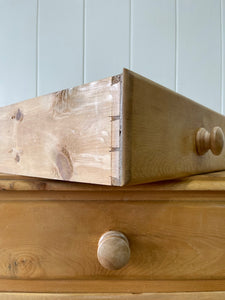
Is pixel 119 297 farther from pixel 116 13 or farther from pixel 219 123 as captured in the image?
pixel 116 13

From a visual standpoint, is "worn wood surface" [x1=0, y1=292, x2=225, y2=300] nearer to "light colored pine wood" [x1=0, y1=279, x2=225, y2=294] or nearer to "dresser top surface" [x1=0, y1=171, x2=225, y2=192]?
"light colored pine wood" [x1=0, y1=279, x2=225, y2=294]

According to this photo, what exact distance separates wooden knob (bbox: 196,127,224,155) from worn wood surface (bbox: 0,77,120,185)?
0.61 ft

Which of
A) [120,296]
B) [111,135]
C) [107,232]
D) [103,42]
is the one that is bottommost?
[120,296]

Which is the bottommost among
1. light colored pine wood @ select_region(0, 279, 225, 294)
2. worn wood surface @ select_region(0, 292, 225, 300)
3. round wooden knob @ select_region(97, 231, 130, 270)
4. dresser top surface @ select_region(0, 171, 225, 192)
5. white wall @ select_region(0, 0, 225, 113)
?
worn wood surface @ select_region(0, 292, 225, 300)

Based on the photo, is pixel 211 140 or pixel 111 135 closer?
pixel 111 135

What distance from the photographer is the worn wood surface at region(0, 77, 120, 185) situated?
0.25 m

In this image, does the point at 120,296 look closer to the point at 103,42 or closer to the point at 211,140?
the point at 211,140

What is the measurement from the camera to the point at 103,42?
0.79m

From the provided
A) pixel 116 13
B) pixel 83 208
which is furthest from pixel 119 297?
pixel 116 13

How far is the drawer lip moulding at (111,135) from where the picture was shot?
0.24 metres

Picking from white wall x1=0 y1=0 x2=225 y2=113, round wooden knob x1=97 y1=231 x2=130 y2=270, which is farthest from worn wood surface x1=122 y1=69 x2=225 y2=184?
white wall x1=0 y1=0 x2=225 y2=113

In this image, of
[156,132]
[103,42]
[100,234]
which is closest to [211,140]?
[156,132]

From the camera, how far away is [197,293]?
0.36m

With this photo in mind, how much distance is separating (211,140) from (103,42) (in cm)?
60
